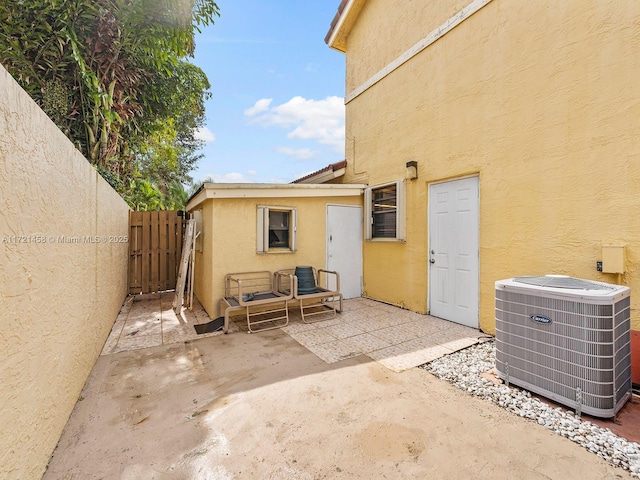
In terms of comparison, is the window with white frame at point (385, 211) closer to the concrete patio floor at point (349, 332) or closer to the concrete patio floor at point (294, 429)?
the concrete patio floor at point (349, 332)

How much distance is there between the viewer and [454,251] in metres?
5.27

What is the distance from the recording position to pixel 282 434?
237 cm

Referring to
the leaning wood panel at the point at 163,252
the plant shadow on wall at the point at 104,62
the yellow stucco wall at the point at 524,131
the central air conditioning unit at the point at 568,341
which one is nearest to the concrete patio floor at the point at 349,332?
the yellow stucco wall at the point at 524,131

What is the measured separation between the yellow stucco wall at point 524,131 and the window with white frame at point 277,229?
2275mm

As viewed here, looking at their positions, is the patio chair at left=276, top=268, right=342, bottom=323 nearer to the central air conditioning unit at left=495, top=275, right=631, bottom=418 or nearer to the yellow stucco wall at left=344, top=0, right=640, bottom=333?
the yellow stucco wall at left=344, top=0, right=640, bottom=333

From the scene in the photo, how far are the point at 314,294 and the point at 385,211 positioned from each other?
2.64 metres

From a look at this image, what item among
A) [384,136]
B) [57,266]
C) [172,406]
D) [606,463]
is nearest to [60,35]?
[57,266]

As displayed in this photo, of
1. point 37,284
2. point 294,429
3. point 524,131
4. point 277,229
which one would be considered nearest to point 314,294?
point 277,229

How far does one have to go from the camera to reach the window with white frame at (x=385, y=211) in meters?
6.18

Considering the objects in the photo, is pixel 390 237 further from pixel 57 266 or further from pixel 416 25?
pixel 57 266

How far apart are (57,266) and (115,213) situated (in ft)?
13.3

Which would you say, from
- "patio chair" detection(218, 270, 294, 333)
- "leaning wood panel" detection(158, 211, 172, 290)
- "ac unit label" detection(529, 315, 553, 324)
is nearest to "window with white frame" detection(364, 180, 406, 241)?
"patio chair" detection(218, 270, 294, 333)

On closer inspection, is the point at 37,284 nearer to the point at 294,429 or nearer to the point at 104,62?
the point at 294,429

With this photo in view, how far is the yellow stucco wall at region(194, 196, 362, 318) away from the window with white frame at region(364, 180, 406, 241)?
1141 millimetres
